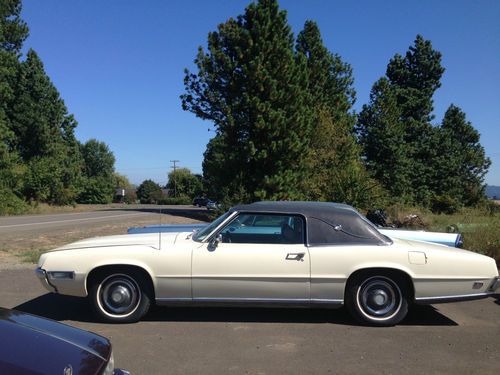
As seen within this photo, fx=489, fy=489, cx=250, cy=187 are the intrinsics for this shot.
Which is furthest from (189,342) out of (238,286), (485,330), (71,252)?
(485,330)

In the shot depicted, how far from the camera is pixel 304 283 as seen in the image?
18.0 ft

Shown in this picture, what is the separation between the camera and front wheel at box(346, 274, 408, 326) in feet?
18.4

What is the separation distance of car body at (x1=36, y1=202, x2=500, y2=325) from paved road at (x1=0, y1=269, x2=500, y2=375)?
0.95 feet

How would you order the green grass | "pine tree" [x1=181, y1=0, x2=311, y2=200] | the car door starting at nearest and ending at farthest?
the car door, the green grass, "pine tree" [x1=181, y1=0, x2=311, y2=200]

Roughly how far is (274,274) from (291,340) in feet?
2.48

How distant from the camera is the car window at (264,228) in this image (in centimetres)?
574

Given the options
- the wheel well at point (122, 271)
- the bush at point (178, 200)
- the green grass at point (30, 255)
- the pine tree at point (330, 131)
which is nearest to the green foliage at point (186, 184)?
the bush at point (178, 200)

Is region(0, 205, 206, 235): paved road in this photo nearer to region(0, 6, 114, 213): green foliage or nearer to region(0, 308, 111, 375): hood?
region(0, 6, 114, 213): green foliage

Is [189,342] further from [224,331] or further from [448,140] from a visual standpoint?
[448,140]

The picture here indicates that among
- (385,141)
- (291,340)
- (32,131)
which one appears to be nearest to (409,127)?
(385,141)

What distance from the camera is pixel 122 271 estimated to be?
18.3 feet

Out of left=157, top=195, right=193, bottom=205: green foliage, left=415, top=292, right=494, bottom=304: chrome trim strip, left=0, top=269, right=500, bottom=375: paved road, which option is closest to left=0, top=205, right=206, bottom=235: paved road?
left=0, top=269, right=500, bottom=375: paved road

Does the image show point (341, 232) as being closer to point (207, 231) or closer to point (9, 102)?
point (207, 231)

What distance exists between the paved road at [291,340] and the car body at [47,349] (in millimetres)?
1561
